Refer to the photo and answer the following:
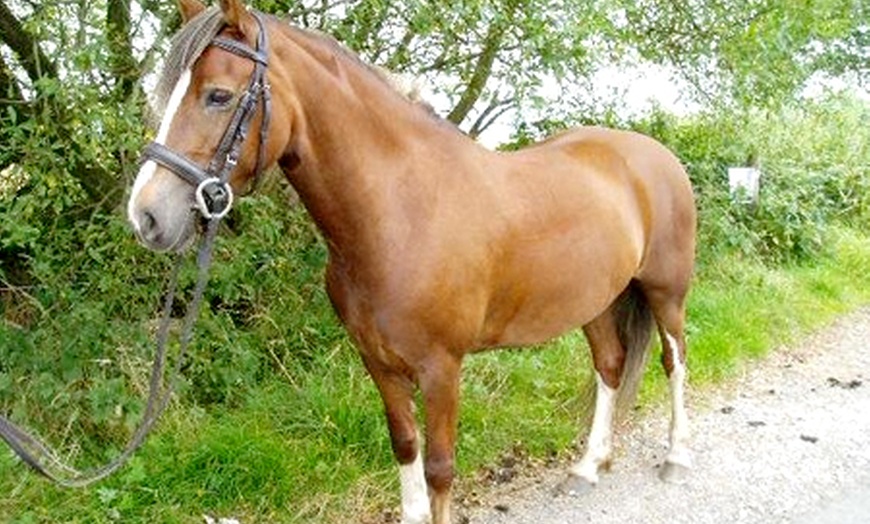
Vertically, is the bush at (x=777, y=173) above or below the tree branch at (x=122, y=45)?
below

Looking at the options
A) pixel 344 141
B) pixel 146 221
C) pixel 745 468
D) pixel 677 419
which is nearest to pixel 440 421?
pixel 344 141

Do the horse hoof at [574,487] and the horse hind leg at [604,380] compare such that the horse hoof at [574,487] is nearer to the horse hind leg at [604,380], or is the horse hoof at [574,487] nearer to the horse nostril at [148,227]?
the horse hind leg at [604,380]

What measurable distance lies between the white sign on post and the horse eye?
6.21 m

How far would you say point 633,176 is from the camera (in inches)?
151

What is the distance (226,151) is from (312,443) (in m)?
1.84

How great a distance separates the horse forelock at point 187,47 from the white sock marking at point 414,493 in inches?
65.3

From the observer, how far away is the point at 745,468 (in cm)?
400

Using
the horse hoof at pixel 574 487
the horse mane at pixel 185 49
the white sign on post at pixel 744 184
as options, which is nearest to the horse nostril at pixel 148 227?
the horse mane at pixel 185 49

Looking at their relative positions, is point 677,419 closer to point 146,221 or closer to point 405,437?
point 405,437

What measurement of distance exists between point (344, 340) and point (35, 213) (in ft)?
5.51

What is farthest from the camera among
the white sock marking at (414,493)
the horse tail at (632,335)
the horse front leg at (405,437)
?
the horse tail at (632,335)

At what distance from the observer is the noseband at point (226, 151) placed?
2205 mm

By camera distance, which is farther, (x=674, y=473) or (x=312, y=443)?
(x=674, y=473)

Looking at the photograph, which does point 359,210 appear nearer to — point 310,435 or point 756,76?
point 310,435
